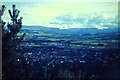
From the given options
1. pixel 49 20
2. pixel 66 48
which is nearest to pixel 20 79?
pixel 66 48

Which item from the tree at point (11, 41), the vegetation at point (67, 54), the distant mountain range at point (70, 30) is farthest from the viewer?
the distant mountain range at point (70, 30)

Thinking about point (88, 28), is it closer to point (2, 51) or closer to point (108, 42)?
point (108, 42)

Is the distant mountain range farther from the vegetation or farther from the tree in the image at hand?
the tree

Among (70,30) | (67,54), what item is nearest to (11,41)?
(67,54)

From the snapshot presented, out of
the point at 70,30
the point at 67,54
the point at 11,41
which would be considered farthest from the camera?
the point at 70,30

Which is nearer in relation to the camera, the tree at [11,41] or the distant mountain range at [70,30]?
the tree at [11,41]

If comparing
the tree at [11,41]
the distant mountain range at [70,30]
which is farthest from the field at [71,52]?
the tree at [11,41]

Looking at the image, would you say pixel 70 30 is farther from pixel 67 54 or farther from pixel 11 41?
pixel 11 41

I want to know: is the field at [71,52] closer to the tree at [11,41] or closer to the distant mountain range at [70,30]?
the distant mountain range at [70,30]

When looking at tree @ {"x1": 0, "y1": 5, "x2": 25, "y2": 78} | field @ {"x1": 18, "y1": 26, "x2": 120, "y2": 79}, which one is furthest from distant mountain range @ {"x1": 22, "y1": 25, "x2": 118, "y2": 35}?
tree @ {"x1": 0, "y1": 5, "x2": 25, "y2": 78}

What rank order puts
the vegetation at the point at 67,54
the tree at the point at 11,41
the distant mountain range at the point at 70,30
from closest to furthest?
the tree at the point at 11,41 → the vegetation at the point at 67,54 → the distant mountain range at the point at 70,30

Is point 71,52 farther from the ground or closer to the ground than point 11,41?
closer to the ground
